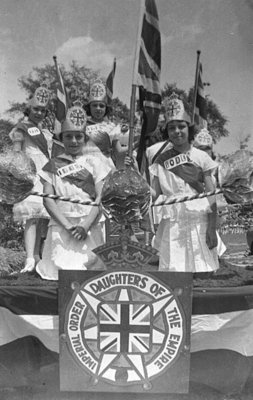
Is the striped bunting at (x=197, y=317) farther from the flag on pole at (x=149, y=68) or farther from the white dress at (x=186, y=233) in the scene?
the flag on pole at (x=149, y=68)

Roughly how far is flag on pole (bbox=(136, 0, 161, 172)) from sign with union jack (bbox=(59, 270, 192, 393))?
3.37 ft

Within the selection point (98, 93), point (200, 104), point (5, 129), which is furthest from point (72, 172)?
point (5, 129)

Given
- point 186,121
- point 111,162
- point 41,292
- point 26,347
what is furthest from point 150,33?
point 26,347

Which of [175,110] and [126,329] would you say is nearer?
[126,329]

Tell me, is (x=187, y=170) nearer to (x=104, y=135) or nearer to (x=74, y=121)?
(x=74, y=121)

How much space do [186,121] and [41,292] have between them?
1.29 meters

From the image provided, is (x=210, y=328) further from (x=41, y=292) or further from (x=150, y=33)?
(x=150, y=33)

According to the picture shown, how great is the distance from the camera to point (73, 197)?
8.70 feet

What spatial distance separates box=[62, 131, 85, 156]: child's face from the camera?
2660mm

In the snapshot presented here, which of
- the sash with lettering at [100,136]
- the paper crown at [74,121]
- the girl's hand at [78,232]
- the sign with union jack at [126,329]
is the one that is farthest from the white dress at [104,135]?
the sign with union jack at [126,329]

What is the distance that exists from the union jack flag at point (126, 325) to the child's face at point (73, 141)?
917mm

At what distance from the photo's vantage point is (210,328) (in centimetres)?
240

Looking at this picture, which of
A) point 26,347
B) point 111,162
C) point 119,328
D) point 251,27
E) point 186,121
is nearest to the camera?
point 119,328

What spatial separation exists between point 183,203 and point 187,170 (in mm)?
218
